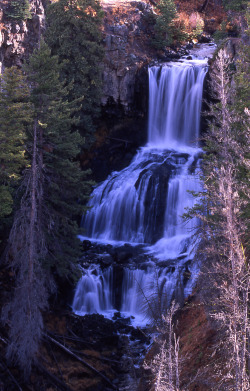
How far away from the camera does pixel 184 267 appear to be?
18688mm

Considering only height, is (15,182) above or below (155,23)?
below

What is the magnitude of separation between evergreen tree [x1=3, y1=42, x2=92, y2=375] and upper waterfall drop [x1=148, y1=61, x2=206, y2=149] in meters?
12.8

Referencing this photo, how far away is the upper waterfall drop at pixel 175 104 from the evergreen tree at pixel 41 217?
42.0 feet

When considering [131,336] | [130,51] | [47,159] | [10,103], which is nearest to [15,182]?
[47,159]

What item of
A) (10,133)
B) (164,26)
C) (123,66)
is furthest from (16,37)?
(10,133)

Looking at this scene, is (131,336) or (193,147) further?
(193,147)

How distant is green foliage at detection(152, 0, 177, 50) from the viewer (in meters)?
32.6

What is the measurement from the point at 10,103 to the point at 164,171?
1205 cm

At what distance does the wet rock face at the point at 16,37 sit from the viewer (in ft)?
88.5

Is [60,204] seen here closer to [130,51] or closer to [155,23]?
[130,51]

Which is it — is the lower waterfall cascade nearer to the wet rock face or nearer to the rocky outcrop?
the rocky outcrop

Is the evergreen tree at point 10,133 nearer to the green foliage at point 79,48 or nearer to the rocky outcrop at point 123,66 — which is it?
the green foliage at point 79,48

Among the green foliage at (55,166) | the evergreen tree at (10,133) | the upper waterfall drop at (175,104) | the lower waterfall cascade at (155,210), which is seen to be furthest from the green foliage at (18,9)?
the evergreen tree at (10,133)

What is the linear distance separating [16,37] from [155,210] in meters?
15.5
